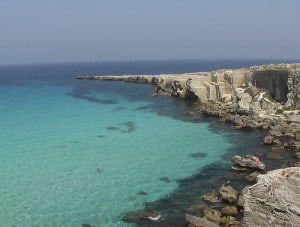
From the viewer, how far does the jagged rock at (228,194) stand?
98.5 feet

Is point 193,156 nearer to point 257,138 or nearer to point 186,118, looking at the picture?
point 257,138

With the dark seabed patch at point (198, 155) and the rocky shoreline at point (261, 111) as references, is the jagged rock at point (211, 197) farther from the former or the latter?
the dark seabed patch at point (198, 155)

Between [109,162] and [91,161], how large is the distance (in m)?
1.86

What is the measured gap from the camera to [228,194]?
30406mm

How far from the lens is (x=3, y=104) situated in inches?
3324

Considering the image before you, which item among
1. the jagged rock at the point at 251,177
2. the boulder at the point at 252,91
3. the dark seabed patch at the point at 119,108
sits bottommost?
the jagged rock at the point at 251,177

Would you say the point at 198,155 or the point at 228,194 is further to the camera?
the point at 198,155

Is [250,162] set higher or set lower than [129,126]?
lower

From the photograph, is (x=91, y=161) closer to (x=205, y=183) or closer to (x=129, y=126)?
(x=205, y=183)

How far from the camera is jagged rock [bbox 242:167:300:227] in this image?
724 inches

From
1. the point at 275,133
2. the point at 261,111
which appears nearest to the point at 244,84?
the point at 261,111

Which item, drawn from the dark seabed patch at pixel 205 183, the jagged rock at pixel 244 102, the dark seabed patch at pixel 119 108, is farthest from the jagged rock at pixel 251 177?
the dark seabed patch at pixel 119 108

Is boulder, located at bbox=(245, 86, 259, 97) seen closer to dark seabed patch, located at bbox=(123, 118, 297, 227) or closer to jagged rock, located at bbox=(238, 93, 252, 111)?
jagged rock, located at bbox=(238, 93, 252, 111)

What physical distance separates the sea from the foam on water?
0.08 m
